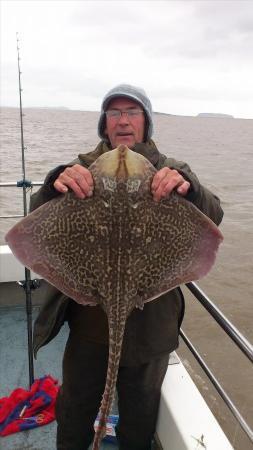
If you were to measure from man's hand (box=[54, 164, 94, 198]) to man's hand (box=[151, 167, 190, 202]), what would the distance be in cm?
30

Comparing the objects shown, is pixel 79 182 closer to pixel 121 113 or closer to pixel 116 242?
pixel 116 242

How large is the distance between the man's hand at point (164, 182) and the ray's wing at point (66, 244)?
0.90ft

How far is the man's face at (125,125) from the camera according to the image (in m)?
2.54

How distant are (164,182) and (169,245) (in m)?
0.31

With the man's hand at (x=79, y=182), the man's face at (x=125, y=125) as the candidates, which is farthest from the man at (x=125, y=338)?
the man's hand at (x=79, y=182)

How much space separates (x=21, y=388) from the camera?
13.0 feet

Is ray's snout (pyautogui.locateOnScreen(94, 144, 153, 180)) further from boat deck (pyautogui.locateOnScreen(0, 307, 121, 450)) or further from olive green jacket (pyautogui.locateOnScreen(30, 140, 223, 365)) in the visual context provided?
boat deck (pyautogui.locateOnScreen(0, 307, 121, 450))

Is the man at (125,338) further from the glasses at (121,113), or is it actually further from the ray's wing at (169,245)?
the ray's wing at (169,245)

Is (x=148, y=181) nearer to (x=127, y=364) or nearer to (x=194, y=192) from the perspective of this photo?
(x=194, y=192)

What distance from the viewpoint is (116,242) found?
→ 76.5 inches

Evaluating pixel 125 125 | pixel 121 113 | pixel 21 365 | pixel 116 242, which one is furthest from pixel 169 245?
pixel 21 365

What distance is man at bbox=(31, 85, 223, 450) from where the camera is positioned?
8.00ft

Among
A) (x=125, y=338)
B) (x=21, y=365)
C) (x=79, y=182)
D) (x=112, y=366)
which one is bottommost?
(x=21, y=365)

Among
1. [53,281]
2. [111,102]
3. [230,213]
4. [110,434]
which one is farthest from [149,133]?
[230,213]
